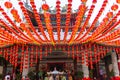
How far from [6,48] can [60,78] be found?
4.31 meters

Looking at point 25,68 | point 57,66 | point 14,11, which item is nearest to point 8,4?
point 14,11

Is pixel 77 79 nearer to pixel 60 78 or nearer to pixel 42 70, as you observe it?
pixel 60 78

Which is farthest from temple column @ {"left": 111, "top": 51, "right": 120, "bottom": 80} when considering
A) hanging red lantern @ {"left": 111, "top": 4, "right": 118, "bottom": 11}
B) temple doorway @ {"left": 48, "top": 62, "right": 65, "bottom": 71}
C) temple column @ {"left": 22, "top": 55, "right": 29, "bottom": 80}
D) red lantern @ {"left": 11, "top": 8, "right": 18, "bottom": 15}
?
red lantern @ {"left": 11, "top": 8, "right": 18, "bottom": 15}

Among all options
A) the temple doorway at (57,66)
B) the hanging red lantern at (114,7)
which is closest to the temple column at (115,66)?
the temple doorway at (57,66)

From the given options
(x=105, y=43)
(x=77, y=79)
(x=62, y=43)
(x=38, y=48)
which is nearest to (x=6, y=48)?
(x=38, y=48)

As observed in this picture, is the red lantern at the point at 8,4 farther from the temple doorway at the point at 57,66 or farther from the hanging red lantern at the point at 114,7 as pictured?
the temple doorway at the point at 57,66

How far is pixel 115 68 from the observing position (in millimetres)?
12172

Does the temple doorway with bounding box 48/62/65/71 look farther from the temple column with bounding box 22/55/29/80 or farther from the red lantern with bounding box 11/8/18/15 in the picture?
the red lantern with bounding box 11/8/18/15

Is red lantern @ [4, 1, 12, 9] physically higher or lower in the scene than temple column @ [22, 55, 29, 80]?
higher

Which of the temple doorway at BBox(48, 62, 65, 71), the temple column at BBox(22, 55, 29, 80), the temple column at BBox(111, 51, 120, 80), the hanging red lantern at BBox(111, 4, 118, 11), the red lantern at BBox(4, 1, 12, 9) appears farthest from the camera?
the temple doorway at BBox(48, 62, 65, 71)

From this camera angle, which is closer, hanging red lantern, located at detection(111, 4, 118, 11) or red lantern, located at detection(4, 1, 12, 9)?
red lantern, located at detection(4, 1, 12, 9)

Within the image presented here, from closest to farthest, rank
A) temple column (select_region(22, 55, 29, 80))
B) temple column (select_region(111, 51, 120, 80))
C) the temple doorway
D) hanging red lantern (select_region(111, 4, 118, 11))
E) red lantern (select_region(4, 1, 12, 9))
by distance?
red lantern (select_region(4, 1, 12, 9))
hanging red lantern (select_region(111, 4, 118, 11))
temple column (select_region(22, 55, 29, 80))
temple column (select_region(111, 51, 120, 80))
the temple doorway

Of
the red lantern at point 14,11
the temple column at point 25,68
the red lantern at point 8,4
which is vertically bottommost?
the temple column at point 25,68

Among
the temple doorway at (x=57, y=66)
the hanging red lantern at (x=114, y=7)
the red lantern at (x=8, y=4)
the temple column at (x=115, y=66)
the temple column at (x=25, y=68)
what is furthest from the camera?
the temple doorway at (x=57, y=66)
